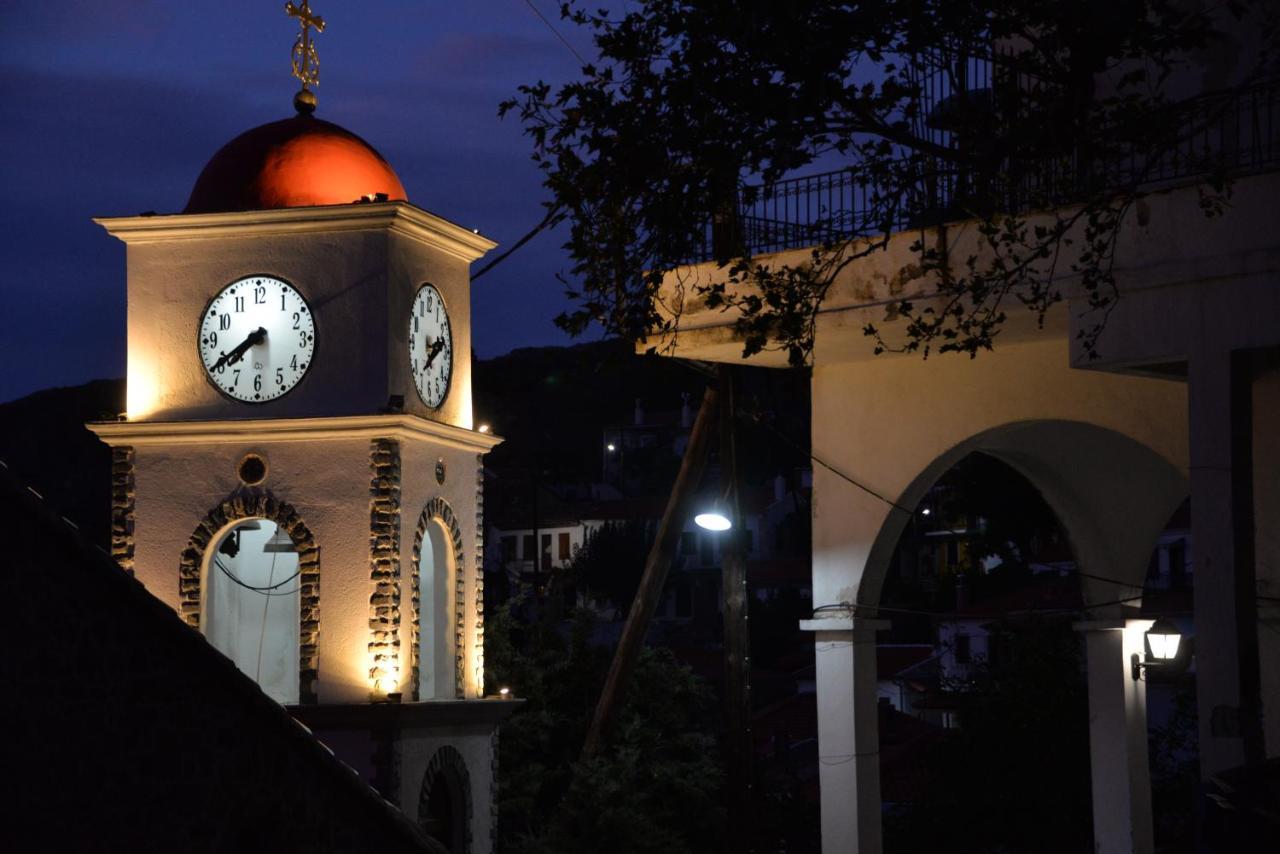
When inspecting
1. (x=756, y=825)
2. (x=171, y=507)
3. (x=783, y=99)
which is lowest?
(x=756, y=825)

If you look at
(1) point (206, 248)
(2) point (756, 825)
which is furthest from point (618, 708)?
(1) point (206, 248)

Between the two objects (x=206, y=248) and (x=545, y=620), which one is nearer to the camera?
(x=206, y=248)

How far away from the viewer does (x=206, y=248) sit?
22.5 m

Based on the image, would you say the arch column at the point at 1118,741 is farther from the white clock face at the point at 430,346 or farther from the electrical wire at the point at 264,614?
the electrical wire at the point at 264,614

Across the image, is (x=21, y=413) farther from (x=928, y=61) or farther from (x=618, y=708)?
(x=928, y=61)

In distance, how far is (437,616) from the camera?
2341 cm

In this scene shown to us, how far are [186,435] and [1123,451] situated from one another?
33.1 feet

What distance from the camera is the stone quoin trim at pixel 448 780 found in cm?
2227

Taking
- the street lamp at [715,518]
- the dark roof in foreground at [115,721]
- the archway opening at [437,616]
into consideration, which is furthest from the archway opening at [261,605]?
the dark roof in foreground at [115,721]

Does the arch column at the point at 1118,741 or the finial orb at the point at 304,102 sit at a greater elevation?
the finial orb at the point at 304,102

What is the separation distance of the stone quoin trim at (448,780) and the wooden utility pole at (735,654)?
347cm

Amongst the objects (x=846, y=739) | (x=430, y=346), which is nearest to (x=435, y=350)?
(x=430, y=346)

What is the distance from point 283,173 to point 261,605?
521 cm

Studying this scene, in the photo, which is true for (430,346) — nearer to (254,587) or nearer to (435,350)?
(435,350)
